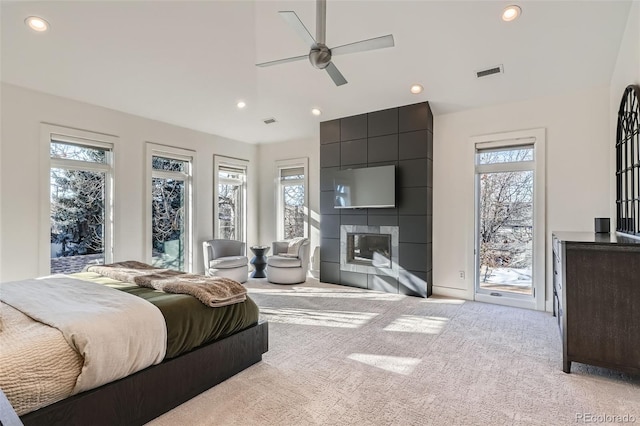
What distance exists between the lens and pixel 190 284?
2412 millimetres

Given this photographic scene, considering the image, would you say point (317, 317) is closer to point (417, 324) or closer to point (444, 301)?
point (417, 324)

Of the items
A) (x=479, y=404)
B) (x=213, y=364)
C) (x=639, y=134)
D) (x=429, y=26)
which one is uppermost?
(x=429, y=26)

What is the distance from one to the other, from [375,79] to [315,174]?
241 centimetres

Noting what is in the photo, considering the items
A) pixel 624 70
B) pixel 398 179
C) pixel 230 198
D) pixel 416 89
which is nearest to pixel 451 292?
pixel 398 179

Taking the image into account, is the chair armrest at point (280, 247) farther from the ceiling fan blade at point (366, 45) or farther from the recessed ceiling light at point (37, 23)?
the recessed ceiling light at point (37, 23)

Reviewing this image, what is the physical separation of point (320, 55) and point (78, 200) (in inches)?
154

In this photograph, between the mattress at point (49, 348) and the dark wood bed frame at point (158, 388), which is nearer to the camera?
the mattress at point (49, 348)

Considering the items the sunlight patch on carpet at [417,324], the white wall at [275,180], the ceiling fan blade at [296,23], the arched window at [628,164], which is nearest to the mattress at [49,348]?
the sunlight patch on carpet at [417,324]

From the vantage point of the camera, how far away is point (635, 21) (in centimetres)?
268

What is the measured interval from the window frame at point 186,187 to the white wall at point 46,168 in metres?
0.06

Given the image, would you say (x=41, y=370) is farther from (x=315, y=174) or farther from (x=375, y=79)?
(x=315, y=174)

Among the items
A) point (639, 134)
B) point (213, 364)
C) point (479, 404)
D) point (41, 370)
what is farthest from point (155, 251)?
point (639, 134)

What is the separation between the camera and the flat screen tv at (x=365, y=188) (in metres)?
4.89

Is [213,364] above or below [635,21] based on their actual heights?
below
